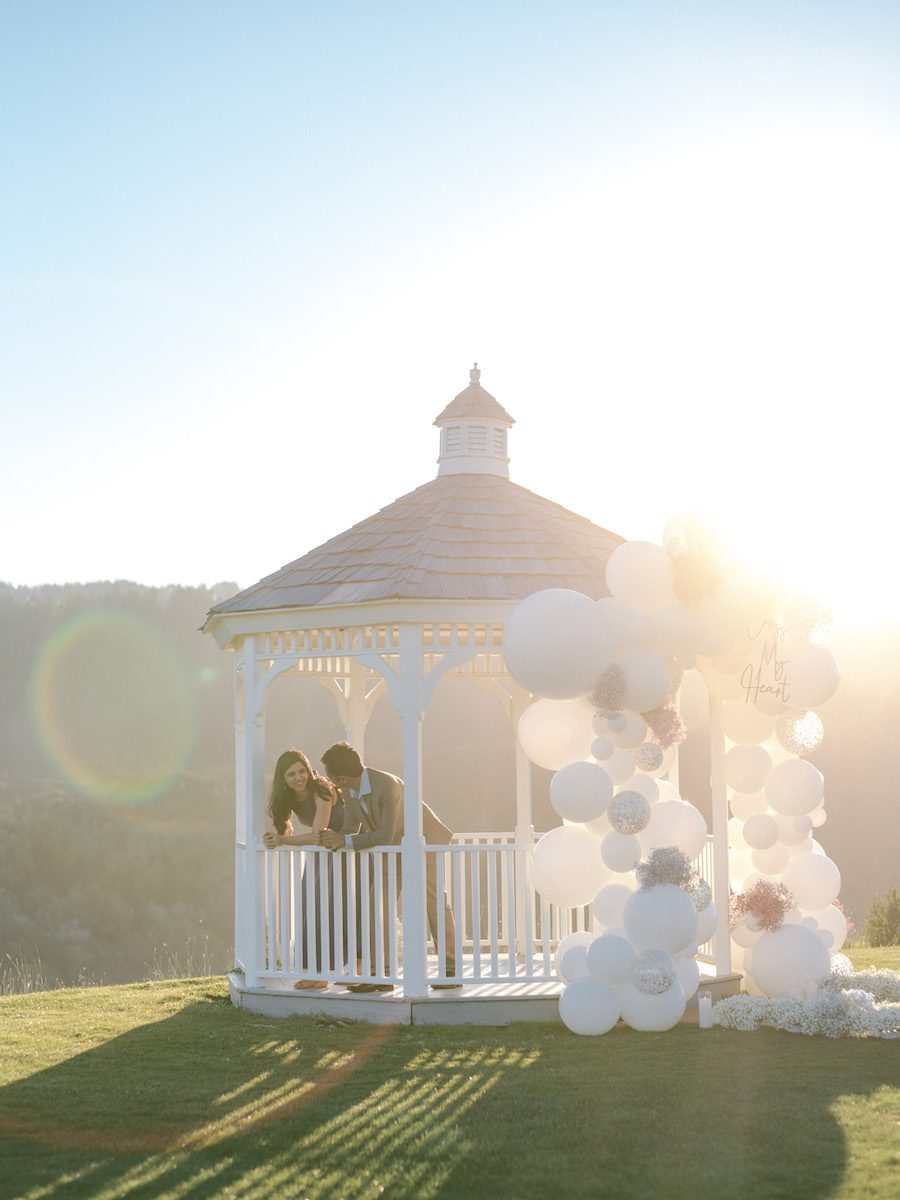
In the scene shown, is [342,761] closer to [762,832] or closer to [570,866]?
[570,866]

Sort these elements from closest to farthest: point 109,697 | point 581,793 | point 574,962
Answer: point 581,793 < point 574,962 < point 109,697

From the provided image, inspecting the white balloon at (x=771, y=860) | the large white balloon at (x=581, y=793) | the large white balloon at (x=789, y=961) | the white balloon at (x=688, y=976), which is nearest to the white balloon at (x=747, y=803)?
the white balloon at (x=771, y=860)

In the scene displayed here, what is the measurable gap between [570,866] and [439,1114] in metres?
2.71

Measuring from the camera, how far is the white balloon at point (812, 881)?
10.2 m

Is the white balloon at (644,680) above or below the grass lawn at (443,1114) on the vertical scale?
above

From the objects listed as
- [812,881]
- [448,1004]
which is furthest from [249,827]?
[812,881]

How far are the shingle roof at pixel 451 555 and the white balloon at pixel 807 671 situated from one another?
61.7 inches

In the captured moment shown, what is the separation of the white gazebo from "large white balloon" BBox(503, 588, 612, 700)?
94 centimetres

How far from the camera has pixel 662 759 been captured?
9.59m

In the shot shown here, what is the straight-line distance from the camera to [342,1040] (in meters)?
9.25

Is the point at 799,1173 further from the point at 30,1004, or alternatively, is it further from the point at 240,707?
the point at 30,1004

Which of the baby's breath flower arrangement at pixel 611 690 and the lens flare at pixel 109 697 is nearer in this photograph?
the baby's breath flower arrangement at pixel 611 690

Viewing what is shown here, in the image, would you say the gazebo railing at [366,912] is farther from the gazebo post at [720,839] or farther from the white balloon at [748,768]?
the white balloon at [748,768]

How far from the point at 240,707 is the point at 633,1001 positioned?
462 cm
